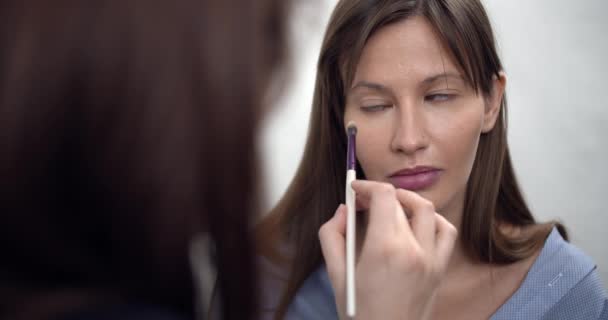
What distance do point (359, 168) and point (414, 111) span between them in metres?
0.23

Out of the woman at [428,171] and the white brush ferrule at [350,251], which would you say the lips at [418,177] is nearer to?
the woman at [428,171]

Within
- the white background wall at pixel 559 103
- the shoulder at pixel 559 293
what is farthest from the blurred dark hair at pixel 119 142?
the white background wall at pixel 559 103

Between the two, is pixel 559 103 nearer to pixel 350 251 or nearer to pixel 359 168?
pixel 359 168

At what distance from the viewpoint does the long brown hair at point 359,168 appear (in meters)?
0.91

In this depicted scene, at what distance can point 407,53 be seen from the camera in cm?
88

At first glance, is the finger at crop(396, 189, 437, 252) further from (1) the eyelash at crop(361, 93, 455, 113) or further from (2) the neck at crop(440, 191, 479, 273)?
(2) the neck at crop(440, 191, 479, 273)

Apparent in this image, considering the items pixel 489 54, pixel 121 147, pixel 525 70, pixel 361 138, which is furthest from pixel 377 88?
pixel 525 70

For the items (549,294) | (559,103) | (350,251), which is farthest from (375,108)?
(559,103)

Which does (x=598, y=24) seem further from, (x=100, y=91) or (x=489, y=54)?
(x=100, y=91)

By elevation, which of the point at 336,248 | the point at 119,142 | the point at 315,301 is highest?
the point at 119,142

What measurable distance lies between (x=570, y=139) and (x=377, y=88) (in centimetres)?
81

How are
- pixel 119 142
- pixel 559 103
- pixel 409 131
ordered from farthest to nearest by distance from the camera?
pixel 559 103, pixel 409 131, pixel 119 142

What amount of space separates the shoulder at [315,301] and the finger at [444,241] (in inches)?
14.1

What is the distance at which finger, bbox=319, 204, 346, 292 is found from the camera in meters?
0.66
